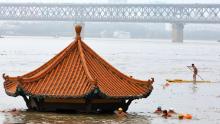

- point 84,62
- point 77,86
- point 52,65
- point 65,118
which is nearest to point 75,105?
point 65,118

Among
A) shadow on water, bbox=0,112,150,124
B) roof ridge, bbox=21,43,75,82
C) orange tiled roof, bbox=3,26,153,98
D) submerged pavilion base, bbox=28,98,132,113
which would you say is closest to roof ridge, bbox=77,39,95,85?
orange tiled roof, bbox=3,26,153,98

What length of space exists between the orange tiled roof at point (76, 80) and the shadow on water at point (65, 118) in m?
0.89

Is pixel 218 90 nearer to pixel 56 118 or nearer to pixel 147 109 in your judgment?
pixel 147 109

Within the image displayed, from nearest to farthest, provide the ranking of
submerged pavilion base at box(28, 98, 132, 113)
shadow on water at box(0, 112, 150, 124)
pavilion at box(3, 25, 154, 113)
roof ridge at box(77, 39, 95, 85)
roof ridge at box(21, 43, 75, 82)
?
shadow on water at box(0, 112, 150, 124)
pavilion at box(3, 25, 154, 113)
roof ridge at box(77, 39, 95, 85)
submerged pavilion base at box(28, 98, 132, 113)
roof ridge at box(21, 43, 75, 82)

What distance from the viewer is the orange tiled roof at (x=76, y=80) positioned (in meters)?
27.0

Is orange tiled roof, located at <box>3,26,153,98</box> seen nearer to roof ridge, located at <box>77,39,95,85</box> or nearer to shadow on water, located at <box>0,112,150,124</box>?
roof ridge, located at <box>77,39,95,85</box>

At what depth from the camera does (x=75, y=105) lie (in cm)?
2764

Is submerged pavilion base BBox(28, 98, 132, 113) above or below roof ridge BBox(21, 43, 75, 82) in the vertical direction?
below

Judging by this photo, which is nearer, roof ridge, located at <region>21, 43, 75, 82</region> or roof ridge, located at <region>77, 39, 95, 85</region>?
roof ridge, located at <region>77, 39, 95, 85</region>

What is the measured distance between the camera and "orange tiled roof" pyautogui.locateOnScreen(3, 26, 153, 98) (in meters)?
27.0

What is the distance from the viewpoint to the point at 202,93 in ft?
145

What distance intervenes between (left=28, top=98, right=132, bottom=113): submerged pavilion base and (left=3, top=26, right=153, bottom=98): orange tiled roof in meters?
0.51

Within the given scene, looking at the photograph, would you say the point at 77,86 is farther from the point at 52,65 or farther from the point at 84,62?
the point at 52,65

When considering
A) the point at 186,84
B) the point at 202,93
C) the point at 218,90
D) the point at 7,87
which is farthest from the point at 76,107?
the point at 186,84
